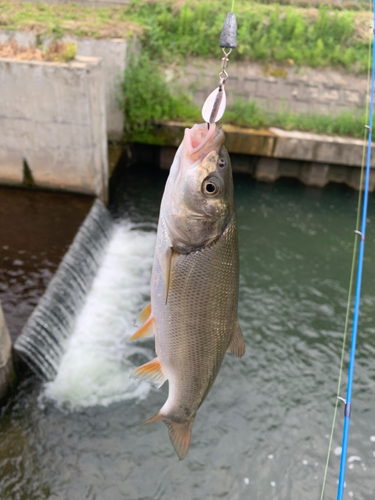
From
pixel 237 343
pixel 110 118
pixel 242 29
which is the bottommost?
pixel 110 118

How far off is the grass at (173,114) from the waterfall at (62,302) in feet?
12.2

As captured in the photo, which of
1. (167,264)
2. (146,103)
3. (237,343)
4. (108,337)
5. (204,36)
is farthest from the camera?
(204,36)

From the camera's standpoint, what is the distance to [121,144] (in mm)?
11133

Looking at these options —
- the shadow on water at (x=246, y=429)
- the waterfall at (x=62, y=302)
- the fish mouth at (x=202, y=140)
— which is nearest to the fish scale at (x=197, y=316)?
the fish mouth at (x=202, y=140)

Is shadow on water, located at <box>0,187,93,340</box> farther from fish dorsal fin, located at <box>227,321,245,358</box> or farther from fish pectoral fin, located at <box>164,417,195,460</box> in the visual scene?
fish dorsal fin, located at <box>227,321,245,358</box>

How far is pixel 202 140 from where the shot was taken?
193 cm

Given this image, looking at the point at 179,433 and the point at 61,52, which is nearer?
the point at 179,433

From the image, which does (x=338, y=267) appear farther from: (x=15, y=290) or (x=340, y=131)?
(x=15, y=290)

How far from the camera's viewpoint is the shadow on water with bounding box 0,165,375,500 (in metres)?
4.61

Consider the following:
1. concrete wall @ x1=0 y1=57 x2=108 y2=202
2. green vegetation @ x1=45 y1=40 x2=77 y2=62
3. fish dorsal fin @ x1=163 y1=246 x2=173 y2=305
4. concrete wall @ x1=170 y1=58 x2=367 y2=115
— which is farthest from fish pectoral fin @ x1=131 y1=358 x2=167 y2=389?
concrete wall @ x1=170 y1=58 x2=367 y2=115

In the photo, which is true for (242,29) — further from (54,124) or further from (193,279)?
(193,279)

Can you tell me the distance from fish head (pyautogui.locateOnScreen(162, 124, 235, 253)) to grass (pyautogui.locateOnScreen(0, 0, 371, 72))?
10892mm

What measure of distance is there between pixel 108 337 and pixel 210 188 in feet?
15.9

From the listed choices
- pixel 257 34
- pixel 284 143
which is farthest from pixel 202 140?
pixel 257 34
